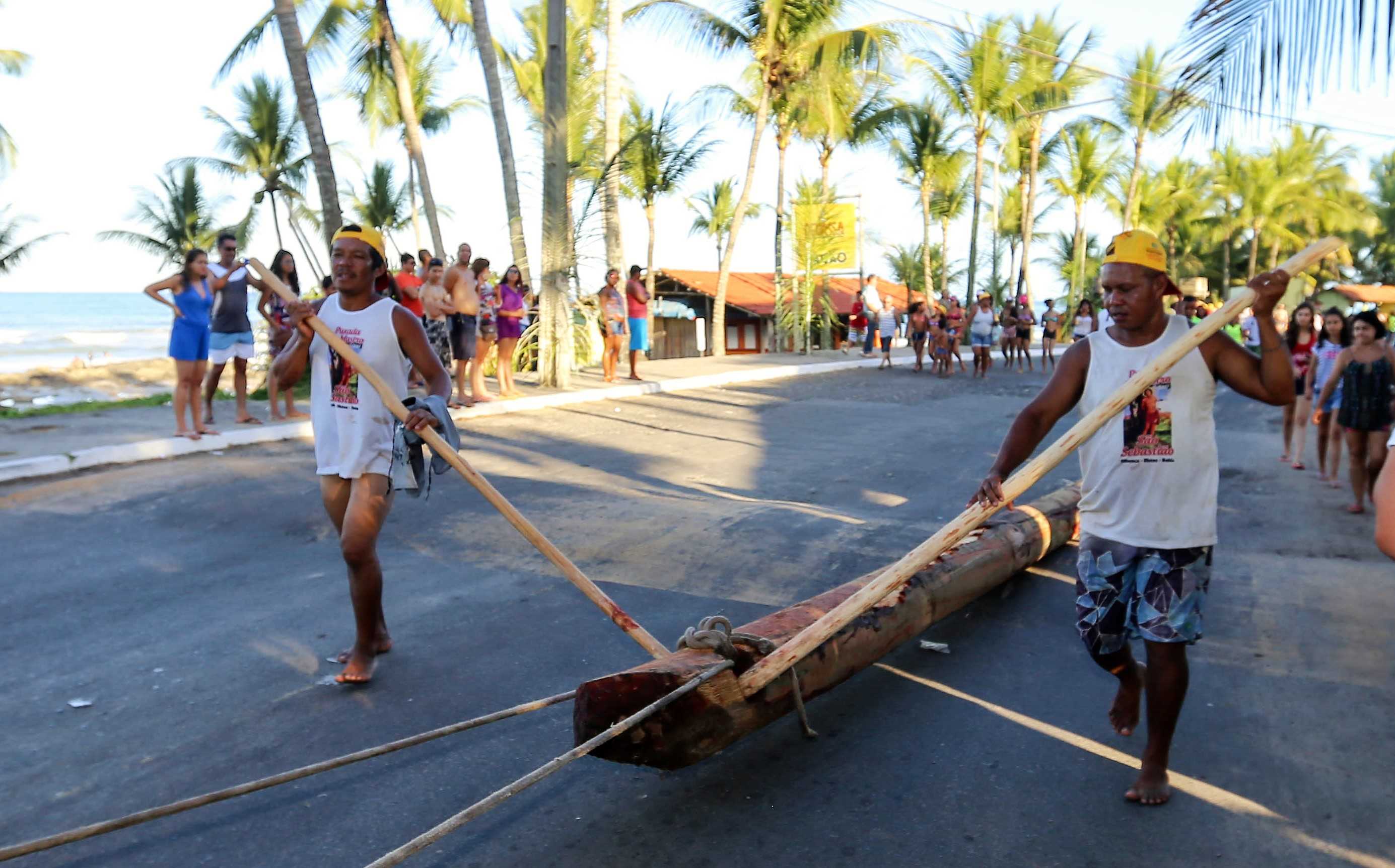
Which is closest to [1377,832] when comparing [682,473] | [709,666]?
[709,666]

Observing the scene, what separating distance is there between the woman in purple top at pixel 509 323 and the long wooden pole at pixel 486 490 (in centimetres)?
912

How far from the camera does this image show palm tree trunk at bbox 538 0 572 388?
1420 centimetres

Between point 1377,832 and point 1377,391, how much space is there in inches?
241

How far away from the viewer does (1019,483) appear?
353cm

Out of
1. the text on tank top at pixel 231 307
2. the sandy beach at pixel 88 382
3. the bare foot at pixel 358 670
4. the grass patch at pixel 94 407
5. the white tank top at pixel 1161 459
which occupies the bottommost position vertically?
the sandy beach at pixel 88 382

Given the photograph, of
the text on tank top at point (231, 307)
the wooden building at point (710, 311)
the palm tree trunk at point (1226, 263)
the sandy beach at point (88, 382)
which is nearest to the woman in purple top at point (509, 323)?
the text on tank top at point (231, 307)

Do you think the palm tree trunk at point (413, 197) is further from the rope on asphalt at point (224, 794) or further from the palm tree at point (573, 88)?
the rope on asphalt at point (224, 794)

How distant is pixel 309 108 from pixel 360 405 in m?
10.1

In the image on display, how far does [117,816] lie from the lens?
3443 millimetres

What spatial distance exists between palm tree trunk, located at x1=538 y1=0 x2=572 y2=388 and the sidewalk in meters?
0.50

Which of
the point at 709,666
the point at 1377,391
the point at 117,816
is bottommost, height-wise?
the point at 117,816

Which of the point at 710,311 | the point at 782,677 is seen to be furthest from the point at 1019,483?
the point at 710,311

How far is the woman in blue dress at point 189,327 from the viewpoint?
9.57m

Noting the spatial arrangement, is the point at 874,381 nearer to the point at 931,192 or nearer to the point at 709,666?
the point at 709,666
